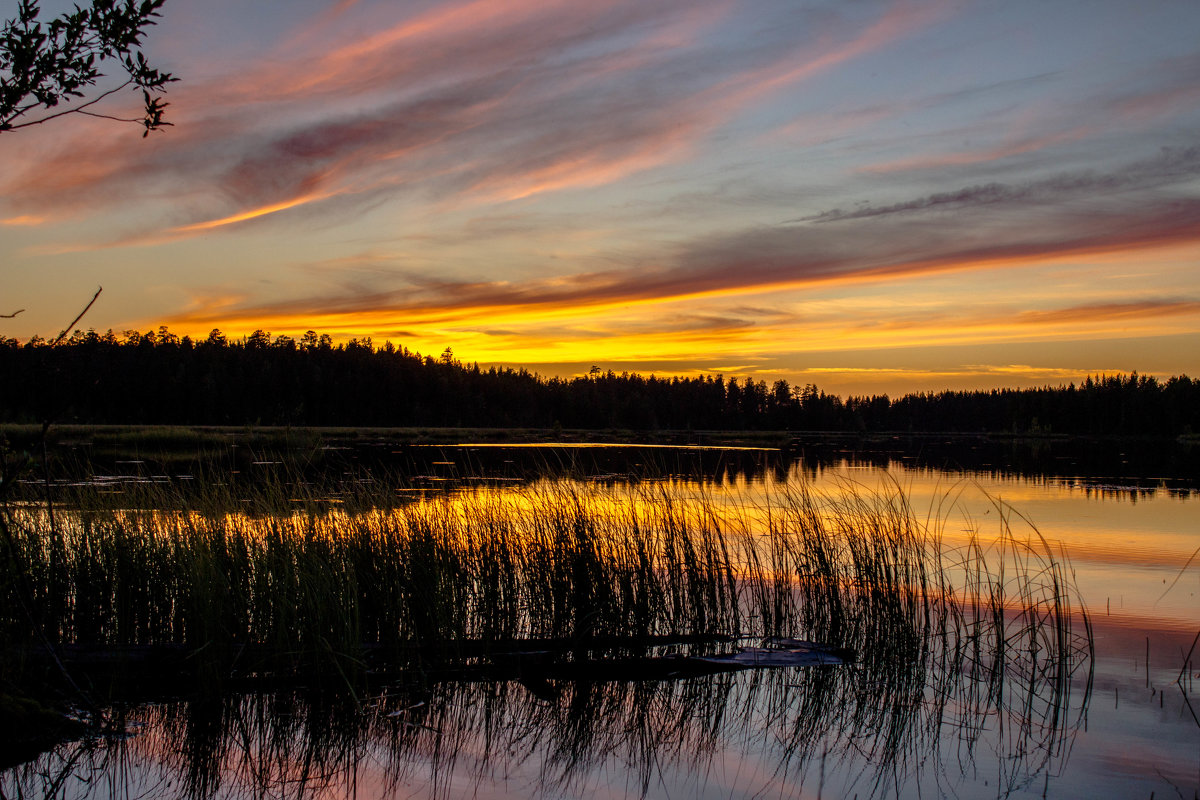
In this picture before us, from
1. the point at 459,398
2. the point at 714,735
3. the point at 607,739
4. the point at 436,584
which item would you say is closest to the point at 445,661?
the point at 436,584

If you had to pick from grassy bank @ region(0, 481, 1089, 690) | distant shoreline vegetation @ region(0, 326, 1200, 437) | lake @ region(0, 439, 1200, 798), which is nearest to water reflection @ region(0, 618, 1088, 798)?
lake @ region(0, 439, 1200, 798)

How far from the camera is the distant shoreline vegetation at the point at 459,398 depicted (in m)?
101

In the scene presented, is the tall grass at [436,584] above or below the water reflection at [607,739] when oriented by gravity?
above

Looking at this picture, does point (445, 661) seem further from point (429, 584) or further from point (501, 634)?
point (501, 634)

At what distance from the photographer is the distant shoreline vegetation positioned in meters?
101

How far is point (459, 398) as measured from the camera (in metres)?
121

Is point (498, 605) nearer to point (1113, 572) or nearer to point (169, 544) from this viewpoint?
point (169, 544)

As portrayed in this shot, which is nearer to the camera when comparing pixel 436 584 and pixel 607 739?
pixel 607 739

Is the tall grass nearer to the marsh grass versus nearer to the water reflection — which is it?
the marsh grass

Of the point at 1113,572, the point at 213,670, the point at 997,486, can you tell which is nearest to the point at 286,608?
the point at 213,670

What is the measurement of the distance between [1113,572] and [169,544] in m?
15.3

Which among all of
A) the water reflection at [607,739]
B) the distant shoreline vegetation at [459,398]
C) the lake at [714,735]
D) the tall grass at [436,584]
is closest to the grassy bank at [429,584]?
the tall grass at [436,584]

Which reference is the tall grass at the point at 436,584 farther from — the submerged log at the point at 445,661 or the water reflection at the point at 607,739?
the water reflection at the point at 607,739

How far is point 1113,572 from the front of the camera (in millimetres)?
14430
